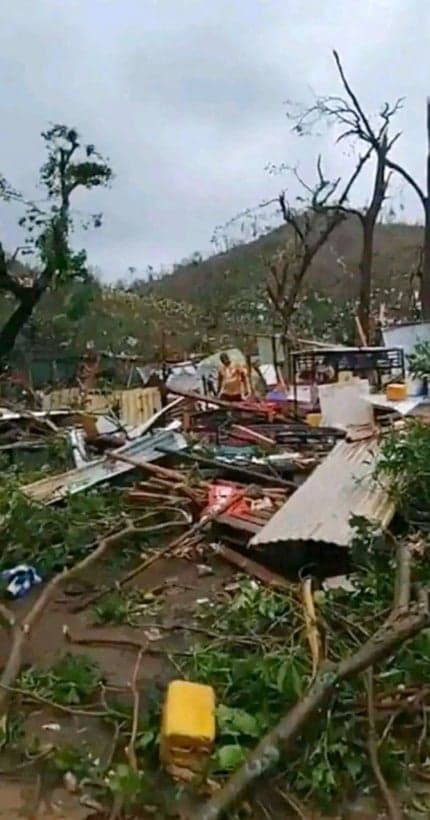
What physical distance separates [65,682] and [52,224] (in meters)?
12.4

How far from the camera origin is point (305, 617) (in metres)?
3.65

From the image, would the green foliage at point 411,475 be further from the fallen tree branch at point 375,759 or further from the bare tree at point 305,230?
the bare tree at point 305,230

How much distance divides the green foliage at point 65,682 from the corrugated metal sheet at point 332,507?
5.25 feet

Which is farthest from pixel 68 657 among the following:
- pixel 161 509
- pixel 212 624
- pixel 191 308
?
pixel 191 308

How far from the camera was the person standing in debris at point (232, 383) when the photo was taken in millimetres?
11549

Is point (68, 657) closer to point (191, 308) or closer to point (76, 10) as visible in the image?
point (76, 10)

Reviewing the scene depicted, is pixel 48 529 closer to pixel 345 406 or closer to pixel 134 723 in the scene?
pixel 134 723

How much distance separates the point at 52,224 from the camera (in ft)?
48.5

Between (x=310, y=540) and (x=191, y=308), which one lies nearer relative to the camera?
(x=310, y=540)

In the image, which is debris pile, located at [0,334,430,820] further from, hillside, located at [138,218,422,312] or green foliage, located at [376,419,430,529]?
hillside, located at [138,218,422,312]

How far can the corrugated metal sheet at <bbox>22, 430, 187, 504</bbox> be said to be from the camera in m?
6.53

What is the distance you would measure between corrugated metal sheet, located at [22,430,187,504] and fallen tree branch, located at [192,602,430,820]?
392 centimetres

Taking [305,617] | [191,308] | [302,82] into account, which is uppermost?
[302,82]

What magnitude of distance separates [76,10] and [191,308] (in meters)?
13.7
